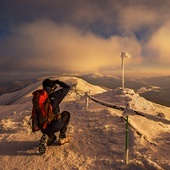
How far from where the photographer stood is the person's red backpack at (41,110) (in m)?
5.68

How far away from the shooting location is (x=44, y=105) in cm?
580

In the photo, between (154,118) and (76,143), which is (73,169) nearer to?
(76,143)

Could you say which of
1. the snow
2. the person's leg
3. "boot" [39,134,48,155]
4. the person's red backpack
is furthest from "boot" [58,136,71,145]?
the person's red backpack

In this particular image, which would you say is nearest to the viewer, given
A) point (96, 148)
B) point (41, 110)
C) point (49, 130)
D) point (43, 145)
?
point (41, 110)

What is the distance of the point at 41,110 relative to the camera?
5.80 meters

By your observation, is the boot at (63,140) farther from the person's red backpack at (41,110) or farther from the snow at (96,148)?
the person's red backpack at (41,110)

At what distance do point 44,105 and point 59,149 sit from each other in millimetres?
1803

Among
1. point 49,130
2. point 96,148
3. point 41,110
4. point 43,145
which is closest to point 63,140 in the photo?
point 43,145

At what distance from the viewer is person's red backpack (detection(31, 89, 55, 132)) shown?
5.68 meters

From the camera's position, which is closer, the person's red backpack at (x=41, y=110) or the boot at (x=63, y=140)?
the person's red backpack at (x=41, y=110)

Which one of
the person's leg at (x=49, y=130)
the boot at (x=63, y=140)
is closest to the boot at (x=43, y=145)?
the person's leg at (x=49, y=130)

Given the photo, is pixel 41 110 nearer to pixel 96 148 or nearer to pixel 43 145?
pixel 43 145

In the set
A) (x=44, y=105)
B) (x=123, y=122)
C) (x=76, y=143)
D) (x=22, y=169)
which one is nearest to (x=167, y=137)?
(x=123, y=122)

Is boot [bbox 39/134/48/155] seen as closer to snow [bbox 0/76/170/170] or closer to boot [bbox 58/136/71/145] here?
snow [bbox 0/76/170/170]
